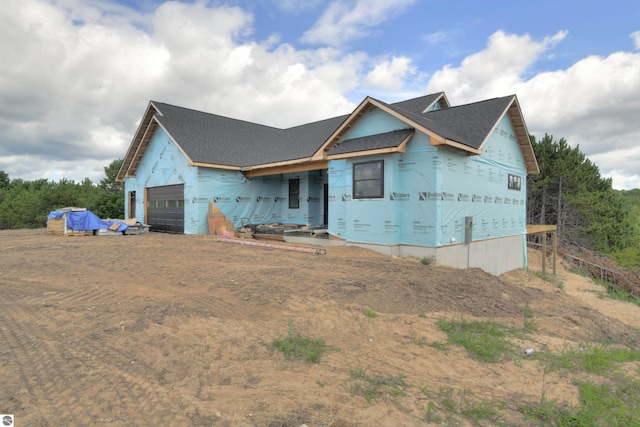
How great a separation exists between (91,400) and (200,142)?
16162 mm

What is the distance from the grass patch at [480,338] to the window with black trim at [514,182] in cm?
1161

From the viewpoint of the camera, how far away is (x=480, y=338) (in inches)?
199

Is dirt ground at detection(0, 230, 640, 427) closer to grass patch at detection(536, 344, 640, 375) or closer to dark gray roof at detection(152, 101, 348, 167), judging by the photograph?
grass patch at detection(536, 344, 640, 375)

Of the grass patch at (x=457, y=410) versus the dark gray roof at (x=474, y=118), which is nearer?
the grass patch at (x=457, y=410)

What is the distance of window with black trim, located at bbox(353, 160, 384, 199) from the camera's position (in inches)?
440

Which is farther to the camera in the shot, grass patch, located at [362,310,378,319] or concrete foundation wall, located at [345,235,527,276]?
concrete foundation wall, located at [345,235,527,276]

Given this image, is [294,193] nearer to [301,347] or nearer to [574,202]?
[301,347]

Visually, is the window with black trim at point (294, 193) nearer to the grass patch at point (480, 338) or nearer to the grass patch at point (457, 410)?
the grass patch at point (480, 338)

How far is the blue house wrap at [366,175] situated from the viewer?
1085 cm

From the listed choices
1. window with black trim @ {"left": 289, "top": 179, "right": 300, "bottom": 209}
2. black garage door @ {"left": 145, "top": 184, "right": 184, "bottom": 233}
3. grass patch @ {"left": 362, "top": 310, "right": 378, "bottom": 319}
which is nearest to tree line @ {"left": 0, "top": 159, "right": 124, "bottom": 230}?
black garage door @ {"left": 145, "top": 184, "right": 184, "bottom": 233}

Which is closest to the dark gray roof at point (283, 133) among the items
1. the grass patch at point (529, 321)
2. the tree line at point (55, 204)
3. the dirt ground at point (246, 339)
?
the dirt ground at point (246, 339)

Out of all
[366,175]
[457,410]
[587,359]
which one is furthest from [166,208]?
[587,359]

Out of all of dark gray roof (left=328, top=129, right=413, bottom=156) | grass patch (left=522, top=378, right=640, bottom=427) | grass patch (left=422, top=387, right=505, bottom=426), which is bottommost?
grass patch (left=522, top=378, right=640, bottom=427)

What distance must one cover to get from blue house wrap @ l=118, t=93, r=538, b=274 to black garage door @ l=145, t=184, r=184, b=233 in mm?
58
